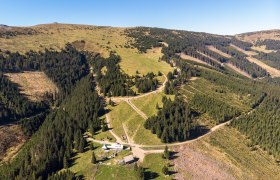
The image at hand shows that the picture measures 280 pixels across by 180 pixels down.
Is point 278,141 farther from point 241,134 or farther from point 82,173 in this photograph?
point 82,173

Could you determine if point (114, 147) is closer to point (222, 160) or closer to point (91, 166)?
point (91, 166)

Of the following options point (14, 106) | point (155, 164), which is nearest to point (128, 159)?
point (155, 164)

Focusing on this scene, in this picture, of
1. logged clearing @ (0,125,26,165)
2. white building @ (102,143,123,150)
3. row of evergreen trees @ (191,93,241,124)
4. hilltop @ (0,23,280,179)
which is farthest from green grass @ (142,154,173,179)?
logged clearing @ (0,125,26,165)

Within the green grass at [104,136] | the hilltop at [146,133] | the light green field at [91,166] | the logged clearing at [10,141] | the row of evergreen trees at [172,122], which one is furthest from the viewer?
the logged clearing at [10,141]

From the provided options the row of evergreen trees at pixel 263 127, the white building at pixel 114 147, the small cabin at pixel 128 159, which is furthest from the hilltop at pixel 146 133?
the white building at pixel 114 147

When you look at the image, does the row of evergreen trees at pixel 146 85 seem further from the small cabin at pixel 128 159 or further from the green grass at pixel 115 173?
the green grass at pixel 115 173

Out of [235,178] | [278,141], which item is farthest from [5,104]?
[278,141]

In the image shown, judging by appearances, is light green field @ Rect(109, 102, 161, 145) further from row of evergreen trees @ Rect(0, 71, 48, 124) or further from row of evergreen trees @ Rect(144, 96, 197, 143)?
row of evergreen trees @ Rect(0, 71, 48, 124)
